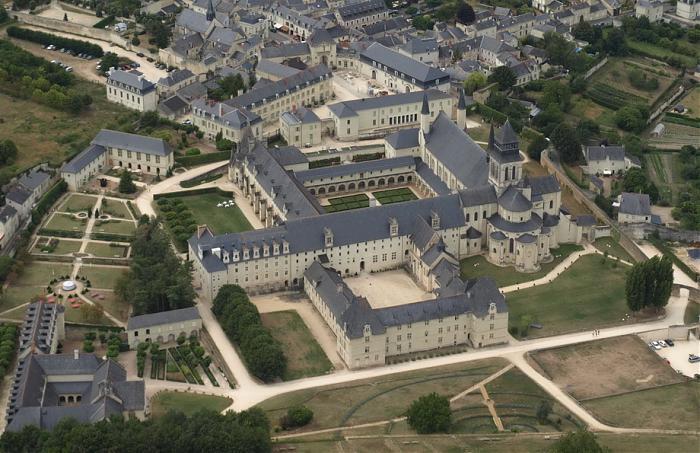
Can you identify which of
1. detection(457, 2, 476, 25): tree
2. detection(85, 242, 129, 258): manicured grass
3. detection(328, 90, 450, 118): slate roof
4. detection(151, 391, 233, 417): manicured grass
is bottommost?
detection(151, 391, 233, 417): manicured grass

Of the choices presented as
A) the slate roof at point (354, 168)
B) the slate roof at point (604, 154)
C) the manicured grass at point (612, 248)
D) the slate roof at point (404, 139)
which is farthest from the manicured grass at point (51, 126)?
the manicured grass at point (612, 248)

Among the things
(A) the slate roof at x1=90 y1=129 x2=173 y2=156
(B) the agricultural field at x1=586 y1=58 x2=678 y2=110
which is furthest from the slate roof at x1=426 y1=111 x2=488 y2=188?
(B) the agricultural field at x1=586 y1=58 x2=678 y2=110

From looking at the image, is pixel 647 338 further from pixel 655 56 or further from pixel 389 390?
pixel 655 56

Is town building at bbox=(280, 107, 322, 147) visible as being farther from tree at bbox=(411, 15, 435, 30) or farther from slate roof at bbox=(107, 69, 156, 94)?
tree at bbox=(411, 15, 435, 30)

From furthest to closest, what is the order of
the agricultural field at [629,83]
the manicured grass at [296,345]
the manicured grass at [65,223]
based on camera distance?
1. the agricultural field at [629,83]
2. the manicured grass at [65,223]
3. the manicured grass at [296,345]

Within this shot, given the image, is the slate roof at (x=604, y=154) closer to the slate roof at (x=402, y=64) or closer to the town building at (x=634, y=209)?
the town building at (x=634, y=209)

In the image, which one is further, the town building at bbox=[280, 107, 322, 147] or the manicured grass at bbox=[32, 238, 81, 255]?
the town building at bbox=[280, 107, 322, 147]
